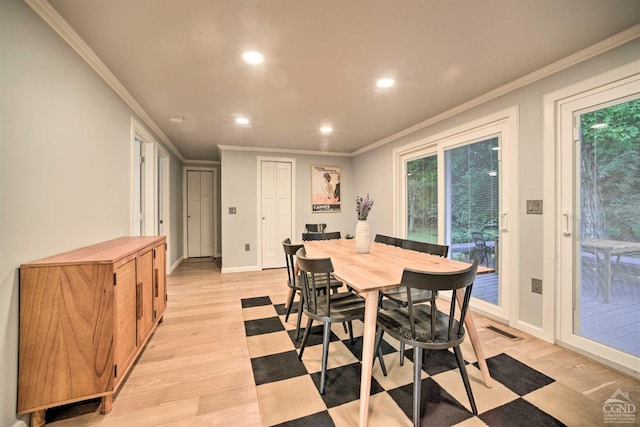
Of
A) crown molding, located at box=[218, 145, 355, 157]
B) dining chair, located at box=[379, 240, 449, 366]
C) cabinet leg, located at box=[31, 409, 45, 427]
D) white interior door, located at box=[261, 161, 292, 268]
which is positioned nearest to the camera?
cabinet leg, located at box=[31, 409, 45, 427]

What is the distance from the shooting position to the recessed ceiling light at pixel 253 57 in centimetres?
194

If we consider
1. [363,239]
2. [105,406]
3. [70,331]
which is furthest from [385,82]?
[105,406]

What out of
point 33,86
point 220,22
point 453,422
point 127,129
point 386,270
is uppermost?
point 220,22

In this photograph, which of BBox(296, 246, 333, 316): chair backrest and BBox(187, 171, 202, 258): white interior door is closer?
BBox(296, 246, 333, 316): chair backrest

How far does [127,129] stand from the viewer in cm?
273

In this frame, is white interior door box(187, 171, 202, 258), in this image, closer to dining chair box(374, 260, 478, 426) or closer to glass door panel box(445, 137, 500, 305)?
glass door panel box(445, 137, 500, 305)

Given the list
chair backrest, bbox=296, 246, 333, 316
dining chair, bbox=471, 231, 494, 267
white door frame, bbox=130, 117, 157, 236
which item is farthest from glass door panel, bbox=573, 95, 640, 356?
white door frame, bbox=130, 117, 157, 236

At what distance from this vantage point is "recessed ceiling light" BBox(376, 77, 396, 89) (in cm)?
237

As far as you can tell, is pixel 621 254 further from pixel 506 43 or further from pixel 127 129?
pixel 127 129

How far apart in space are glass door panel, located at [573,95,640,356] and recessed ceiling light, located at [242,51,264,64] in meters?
2.55

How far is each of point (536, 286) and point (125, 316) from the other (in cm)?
323

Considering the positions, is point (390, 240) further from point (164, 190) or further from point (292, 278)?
point (164, 190)

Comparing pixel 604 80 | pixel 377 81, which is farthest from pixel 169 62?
pixel 604 80

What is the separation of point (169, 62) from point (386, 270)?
2.27 metres
